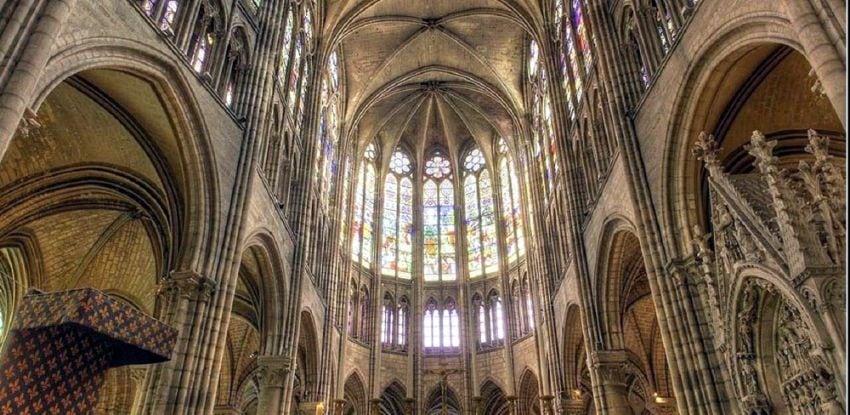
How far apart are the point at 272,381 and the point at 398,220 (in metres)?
18.9

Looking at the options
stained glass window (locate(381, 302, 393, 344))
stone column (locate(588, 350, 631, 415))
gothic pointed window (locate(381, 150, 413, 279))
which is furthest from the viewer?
gothic pointed window (locate(381, 150, 413, 279))

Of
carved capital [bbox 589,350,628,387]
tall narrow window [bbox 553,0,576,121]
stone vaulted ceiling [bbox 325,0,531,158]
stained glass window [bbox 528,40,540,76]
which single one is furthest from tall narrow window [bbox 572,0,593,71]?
carved capital [bbox 589,350,628,387]

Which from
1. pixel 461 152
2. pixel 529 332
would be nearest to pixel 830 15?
pixel 529 332

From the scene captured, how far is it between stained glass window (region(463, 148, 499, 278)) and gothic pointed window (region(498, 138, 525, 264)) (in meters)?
0.89

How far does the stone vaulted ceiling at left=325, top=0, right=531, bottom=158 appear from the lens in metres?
27.0

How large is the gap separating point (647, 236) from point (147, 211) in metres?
11.7

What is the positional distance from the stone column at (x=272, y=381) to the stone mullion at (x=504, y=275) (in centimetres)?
1461

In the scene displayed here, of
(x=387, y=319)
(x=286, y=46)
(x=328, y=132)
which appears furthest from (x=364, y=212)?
(x=286, y=46)

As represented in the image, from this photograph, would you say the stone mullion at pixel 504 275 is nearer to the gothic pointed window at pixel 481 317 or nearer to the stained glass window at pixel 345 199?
the gothic pointed window at pixel 481 317

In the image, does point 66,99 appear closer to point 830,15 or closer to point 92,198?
point 92,198

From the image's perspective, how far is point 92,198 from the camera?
15.8 meters

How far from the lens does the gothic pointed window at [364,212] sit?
31.7 meters

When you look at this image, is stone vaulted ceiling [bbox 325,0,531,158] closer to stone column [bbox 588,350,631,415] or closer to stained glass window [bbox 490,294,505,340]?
stained glass window [bbox 490,294,505,340]

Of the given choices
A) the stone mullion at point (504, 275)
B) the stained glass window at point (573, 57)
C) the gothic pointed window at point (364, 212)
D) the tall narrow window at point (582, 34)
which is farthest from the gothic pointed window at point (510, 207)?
the tall narrow window at point (582, 34)
